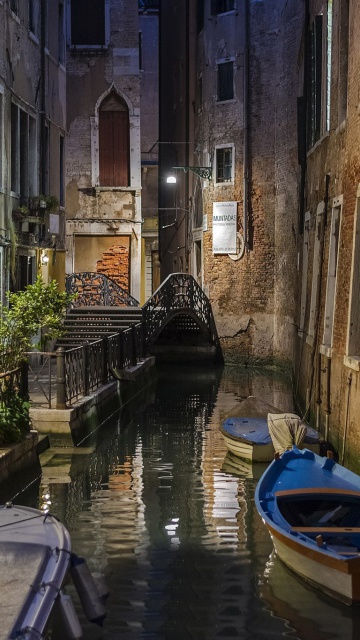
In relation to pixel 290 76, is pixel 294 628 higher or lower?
lower

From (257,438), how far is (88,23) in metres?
20.4

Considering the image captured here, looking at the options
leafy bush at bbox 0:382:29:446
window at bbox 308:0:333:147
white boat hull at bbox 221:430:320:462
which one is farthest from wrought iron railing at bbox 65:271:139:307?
leafy bush at bbox 0:382:29:446

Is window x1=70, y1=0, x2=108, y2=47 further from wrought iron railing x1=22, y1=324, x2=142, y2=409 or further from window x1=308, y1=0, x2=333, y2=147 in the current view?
window x1=308, y1=0, x2=333, y2=147

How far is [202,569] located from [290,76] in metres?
20.7

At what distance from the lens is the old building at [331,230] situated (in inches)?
553

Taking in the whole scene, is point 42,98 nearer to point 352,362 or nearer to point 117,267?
point 117,267

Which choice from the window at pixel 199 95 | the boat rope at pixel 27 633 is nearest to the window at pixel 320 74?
the window at pixel 199 95

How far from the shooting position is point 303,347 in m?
20.9

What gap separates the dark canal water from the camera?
835 centimetres

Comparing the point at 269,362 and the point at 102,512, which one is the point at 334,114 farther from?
the point at 269,362

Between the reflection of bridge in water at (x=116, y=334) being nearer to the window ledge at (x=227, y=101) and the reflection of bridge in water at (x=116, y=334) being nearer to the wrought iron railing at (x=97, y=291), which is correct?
the wrought iron railing at (x=97, y=291)

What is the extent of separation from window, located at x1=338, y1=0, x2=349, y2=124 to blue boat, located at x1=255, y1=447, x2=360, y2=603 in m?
5.94

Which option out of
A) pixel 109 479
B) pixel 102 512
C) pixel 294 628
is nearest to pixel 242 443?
pixel 109 479

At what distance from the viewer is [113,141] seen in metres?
33.1
